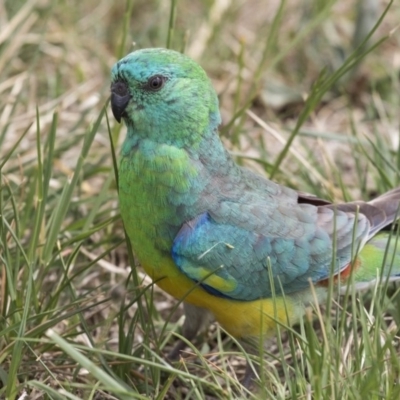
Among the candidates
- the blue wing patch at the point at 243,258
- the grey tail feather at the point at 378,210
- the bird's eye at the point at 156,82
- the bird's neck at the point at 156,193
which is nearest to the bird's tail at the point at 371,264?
the grey tail feather at the point at 378,210

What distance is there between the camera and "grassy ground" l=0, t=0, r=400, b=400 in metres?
2.08

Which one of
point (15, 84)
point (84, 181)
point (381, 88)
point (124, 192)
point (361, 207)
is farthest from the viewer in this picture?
point (381, 88)

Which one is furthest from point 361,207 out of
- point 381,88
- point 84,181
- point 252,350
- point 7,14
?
point 7,14

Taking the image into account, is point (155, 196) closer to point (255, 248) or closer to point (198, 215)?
point (198, 215)

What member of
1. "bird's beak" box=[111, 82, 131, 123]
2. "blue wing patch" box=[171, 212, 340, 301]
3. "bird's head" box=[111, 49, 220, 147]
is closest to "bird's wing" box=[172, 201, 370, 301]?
"blue wing patch" box=[171, 212, 340, 301]

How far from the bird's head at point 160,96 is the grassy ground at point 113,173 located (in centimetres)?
10

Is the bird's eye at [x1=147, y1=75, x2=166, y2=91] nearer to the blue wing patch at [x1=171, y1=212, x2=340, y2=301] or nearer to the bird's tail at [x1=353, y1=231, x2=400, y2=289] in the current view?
the blue wing patch at [x1=171, y1=212, x2=340, y2=301]

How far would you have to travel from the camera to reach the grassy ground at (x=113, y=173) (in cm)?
208

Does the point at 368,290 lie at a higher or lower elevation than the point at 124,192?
lower

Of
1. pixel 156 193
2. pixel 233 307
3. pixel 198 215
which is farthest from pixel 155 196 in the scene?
pixel 233 307

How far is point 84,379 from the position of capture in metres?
2.41

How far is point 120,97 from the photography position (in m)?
A: 2.34

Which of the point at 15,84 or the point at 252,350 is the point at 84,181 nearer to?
the point at 15,84

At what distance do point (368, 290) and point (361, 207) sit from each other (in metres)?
0.30
